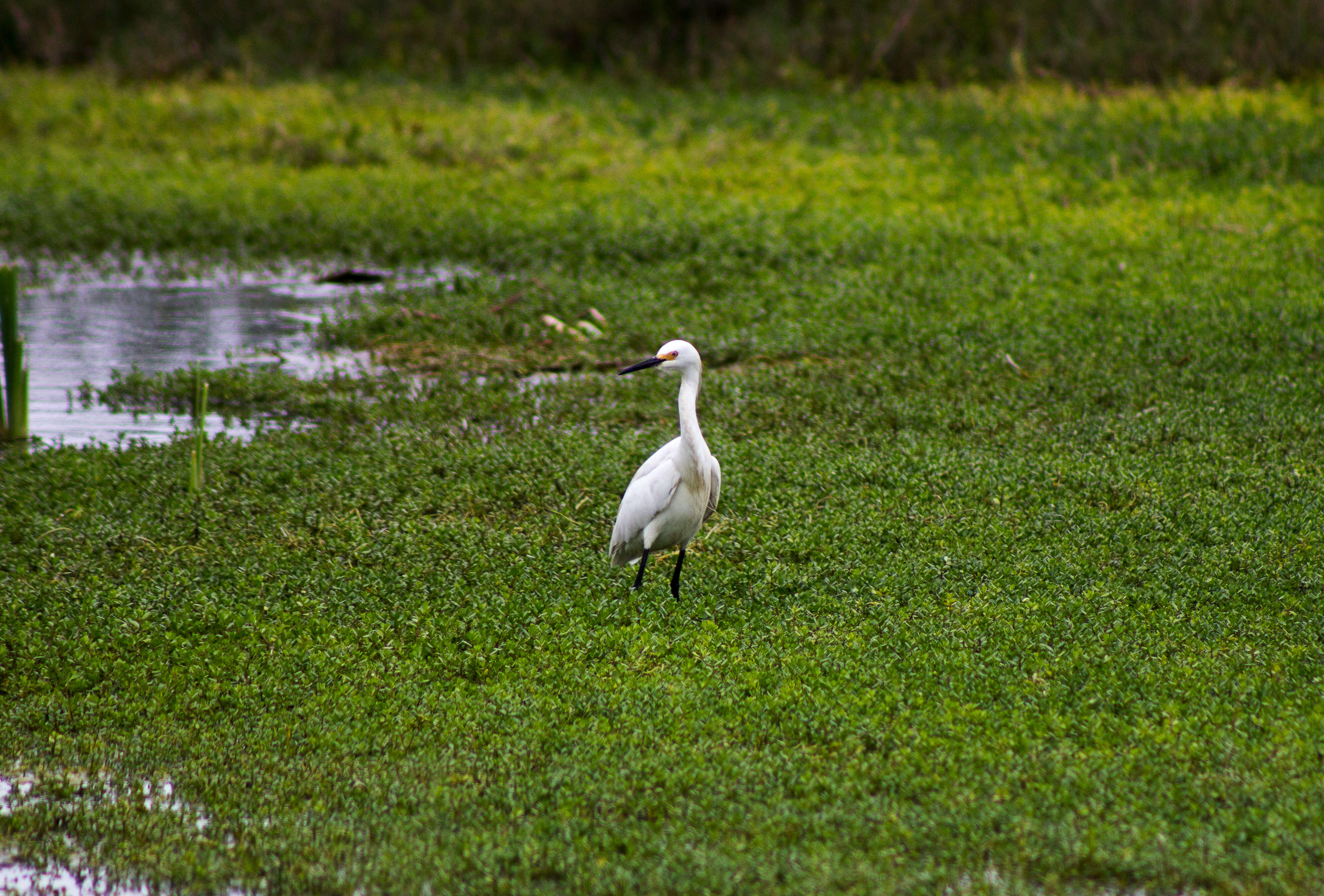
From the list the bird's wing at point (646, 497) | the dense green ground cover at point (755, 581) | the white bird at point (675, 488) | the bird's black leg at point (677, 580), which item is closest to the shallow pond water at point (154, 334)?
the dense green ground cover at point (755, 581)

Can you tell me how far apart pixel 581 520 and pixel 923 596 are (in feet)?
7.39

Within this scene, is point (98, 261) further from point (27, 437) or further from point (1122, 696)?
point (1122, 696)

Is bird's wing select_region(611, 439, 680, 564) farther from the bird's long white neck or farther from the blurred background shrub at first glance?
the blurred background shrub

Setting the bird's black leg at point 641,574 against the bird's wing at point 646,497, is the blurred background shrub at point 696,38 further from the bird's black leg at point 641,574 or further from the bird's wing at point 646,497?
the bird's black leg at point 641,574

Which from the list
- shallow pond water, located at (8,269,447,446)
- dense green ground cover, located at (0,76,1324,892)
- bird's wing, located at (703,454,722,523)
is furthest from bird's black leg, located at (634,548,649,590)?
shallow pond water, located at (8,269,447,446)

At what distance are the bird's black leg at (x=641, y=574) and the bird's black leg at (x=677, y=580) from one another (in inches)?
6.5

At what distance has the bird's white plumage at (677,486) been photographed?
6.61 m

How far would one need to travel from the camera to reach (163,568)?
7.16m

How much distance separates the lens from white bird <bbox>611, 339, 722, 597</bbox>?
6.61 meters

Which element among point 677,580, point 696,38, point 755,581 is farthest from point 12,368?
→ point 696,38

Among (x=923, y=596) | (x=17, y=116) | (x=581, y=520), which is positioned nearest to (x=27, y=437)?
(x=581, y=520)

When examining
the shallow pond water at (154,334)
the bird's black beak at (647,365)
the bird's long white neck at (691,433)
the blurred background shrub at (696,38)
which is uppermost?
the blurred background shrub at (696,38)

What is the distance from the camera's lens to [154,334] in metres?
13.1

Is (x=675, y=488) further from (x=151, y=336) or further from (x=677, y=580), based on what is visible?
(x=151, y=336)
